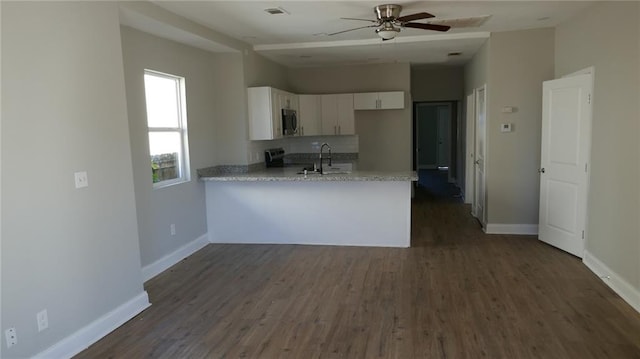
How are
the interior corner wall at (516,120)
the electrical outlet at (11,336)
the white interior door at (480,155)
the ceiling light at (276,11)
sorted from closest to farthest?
the electrical outlet at (11,336), the ceiling light at (276,11), the interior corner wall at (516,120), the white interior door at (480,155)

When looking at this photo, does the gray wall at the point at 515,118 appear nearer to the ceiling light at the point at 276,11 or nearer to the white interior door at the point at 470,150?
the white interior door at the point at 470,150

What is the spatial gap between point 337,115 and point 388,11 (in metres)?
3.61

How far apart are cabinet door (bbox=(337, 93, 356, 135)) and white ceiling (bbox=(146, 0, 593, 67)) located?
688 mm

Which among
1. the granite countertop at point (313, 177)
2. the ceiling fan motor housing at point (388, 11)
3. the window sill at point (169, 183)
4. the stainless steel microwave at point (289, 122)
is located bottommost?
the granite countertop at point (313, 177)

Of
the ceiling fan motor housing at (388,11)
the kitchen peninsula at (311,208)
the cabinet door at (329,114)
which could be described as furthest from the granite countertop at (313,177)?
the cabinet door at (329,114)

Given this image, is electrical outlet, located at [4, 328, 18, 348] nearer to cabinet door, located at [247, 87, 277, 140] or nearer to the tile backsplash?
cabinet door, located at [247, 87, 277, 140]

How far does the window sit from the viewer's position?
15.2 ft

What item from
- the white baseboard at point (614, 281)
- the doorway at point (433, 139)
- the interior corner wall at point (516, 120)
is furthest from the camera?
the doorway at point (433, 139)

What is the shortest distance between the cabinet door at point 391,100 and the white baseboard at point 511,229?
8.87 feet

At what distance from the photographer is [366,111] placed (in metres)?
8.17

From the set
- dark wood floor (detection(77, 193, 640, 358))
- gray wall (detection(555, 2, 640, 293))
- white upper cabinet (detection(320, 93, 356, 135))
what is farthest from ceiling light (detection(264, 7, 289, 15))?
white upper cabinet (detection(320, 93, 356, 135))

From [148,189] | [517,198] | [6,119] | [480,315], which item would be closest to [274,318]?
[480,315]

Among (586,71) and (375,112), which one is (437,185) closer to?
(375,112)

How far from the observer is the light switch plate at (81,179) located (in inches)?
120
